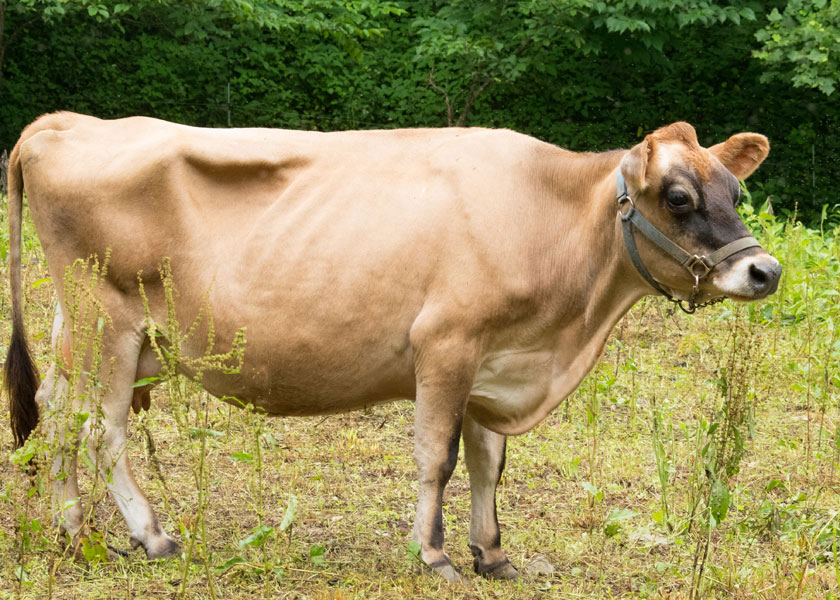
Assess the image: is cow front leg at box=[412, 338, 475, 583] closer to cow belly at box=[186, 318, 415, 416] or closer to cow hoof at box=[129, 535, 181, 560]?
cow belly at box=[186, 318, 415, 416]

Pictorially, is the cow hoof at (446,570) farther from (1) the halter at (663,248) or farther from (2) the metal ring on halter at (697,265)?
(2) the metal ring on halter at (697,265)

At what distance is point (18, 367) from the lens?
457 cm

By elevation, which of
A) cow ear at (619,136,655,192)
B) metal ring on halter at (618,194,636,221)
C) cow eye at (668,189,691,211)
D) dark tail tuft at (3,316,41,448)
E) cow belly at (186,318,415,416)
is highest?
cow ear at (619,136,655,192)

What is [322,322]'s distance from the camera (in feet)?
13.7

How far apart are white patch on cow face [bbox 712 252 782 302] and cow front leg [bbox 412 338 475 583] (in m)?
1.05

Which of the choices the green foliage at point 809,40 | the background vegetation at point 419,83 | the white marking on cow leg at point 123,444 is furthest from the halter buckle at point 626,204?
the background vegetation at point 419,83

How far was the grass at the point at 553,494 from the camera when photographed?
12.8 feet

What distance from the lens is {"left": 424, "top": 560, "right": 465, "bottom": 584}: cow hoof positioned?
4.07 m

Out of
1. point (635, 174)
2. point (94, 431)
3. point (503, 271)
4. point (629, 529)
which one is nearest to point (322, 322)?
point (503, 271)

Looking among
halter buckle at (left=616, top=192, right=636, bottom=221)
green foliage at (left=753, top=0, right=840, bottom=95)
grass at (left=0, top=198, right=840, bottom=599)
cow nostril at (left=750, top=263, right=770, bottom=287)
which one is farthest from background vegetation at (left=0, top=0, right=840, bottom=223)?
cow nostril at (left=750, top=263, right=770, bottom=287)

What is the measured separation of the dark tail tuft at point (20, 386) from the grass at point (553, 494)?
40 cm

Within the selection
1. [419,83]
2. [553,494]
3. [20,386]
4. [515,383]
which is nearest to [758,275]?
[515,383]

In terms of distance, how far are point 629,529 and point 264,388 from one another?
1.92 meters

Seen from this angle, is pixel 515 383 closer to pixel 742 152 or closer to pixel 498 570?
pixel 498 570
